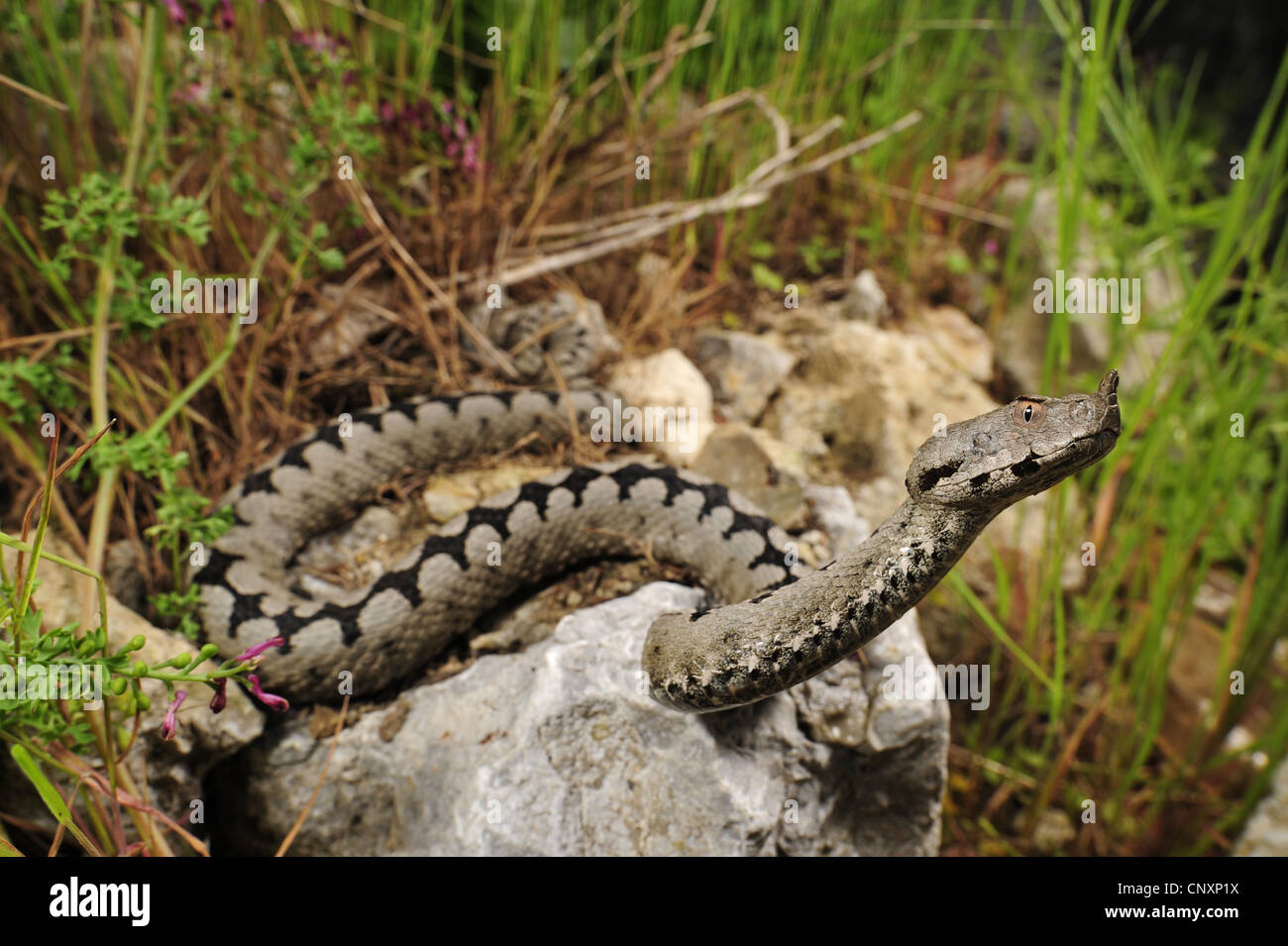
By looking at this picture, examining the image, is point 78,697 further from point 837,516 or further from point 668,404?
point 837,516

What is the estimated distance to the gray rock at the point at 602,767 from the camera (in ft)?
8.54

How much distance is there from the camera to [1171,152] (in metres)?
6.09

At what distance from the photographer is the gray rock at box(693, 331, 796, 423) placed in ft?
14.0

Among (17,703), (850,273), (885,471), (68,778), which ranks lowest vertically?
(68,778)

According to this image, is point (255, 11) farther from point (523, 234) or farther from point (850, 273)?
point (850, 273)

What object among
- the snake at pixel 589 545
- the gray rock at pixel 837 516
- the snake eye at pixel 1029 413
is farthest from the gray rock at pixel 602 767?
the snake eye at pixel 1029 413

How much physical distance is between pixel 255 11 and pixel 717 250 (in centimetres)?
258

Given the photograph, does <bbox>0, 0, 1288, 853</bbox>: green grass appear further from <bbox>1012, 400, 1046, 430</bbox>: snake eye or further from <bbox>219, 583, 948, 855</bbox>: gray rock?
<bbox>1012, 400, 1046, 430</bbox>: snake eye

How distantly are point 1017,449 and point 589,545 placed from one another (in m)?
1.98

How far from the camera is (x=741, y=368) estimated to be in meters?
4.34

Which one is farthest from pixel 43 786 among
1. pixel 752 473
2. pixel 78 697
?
pixel 752 473

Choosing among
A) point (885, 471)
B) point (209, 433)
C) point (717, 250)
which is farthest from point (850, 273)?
point (209, 433)

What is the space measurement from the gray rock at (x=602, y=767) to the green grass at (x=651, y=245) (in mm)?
828

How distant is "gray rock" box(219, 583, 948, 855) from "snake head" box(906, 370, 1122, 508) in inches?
46.6
